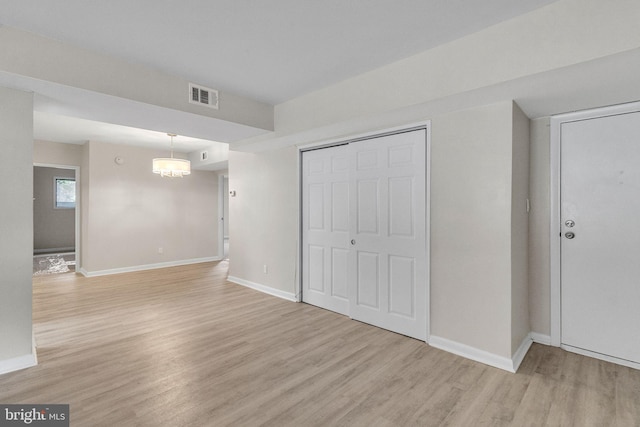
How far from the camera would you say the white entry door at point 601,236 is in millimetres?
2477

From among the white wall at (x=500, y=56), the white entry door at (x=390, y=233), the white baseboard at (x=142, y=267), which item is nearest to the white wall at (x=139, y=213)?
the white baseboard at (x=142, y=267)

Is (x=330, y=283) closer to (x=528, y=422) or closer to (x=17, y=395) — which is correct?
(x=528, y=422)

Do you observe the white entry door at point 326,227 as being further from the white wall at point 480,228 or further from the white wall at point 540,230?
the white wall at point 540,230

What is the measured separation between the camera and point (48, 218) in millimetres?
9117

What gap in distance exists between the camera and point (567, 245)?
2.78m

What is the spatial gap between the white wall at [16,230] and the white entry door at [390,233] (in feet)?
9.81

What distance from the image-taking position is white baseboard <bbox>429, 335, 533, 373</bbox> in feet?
7.93

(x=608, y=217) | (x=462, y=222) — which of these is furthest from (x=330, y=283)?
(x=608, y=217)

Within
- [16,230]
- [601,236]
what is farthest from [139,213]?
[601,236]

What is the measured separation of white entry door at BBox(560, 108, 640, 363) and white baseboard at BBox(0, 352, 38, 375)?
182 inches

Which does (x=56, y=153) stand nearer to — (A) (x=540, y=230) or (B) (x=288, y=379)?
(B) (x=288, y=379)

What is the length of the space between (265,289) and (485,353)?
10.2 feet

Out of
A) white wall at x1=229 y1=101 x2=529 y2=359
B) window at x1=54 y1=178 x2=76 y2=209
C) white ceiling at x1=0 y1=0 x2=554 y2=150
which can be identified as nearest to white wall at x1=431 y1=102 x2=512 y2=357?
white wall at x1=229 y1=101 x2=529 y2=359

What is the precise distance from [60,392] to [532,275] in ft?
13.2
